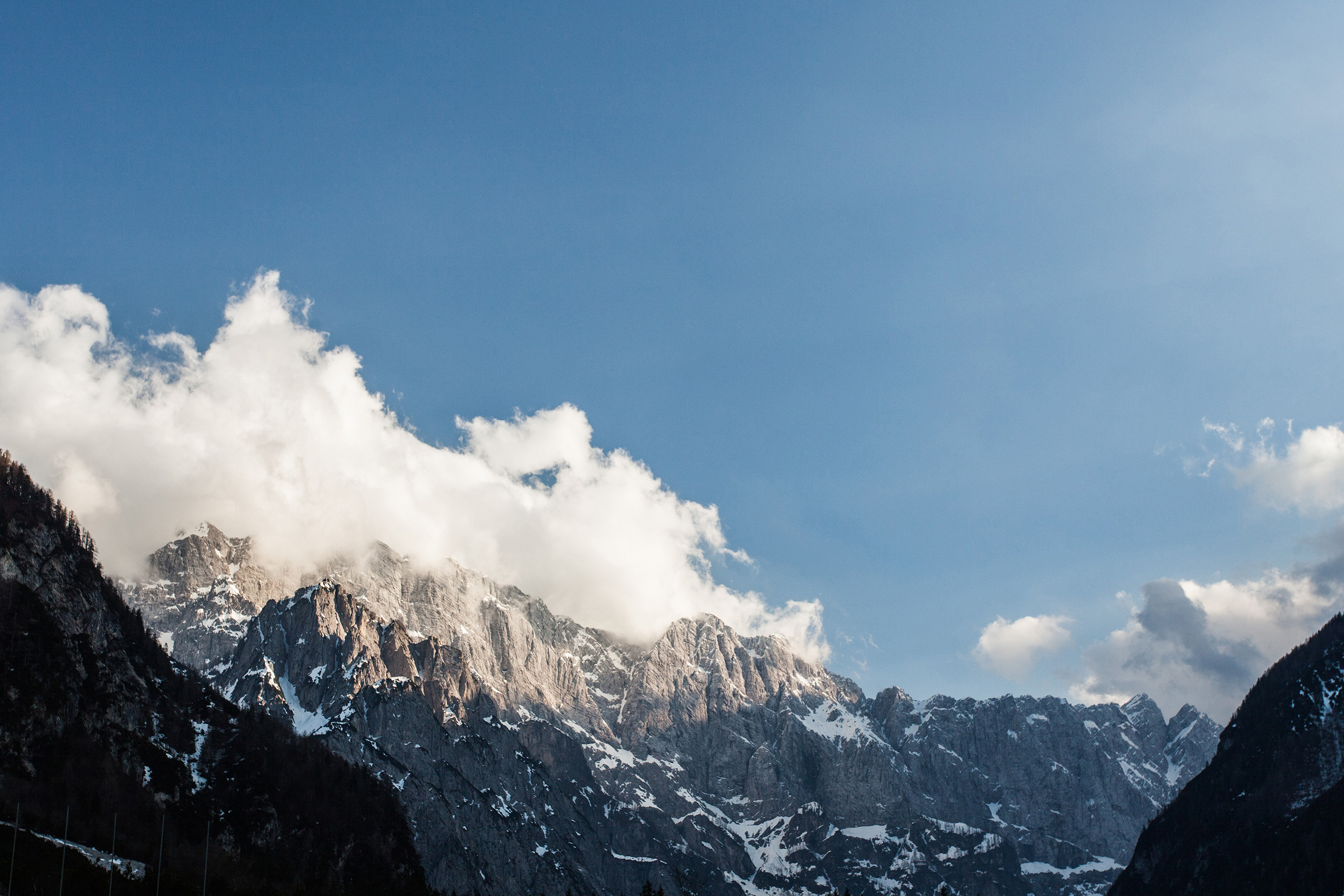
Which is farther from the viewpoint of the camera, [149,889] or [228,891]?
[228,891]

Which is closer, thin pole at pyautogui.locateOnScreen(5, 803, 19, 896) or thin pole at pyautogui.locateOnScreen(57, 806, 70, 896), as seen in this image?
thin pole at pyautogui.locateOnScreen(5, 803, 19, 896)

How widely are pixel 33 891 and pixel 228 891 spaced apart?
40.7 meters

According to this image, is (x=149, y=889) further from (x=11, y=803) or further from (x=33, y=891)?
(x=11, y=803)

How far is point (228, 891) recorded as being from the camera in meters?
193

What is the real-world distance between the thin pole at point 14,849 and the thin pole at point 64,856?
253 inches

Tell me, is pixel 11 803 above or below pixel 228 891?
above

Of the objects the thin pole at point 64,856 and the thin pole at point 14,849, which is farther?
the thin pole at point 64,856

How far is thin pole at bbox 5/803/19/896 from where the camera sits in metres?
158

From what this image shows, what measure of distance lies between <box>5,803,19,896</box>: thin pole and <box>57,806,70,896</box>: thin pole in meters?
6.44

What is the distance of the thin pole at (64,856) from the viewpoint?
158 meters

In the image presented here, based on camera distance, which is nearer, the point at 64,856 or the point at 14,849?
the point at 14,849

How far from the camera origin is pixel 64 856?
540ft

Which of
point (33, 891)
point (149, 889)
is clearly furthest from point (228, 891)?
point (33, 891)

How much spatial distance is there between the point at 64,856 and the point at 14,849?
273 inches
